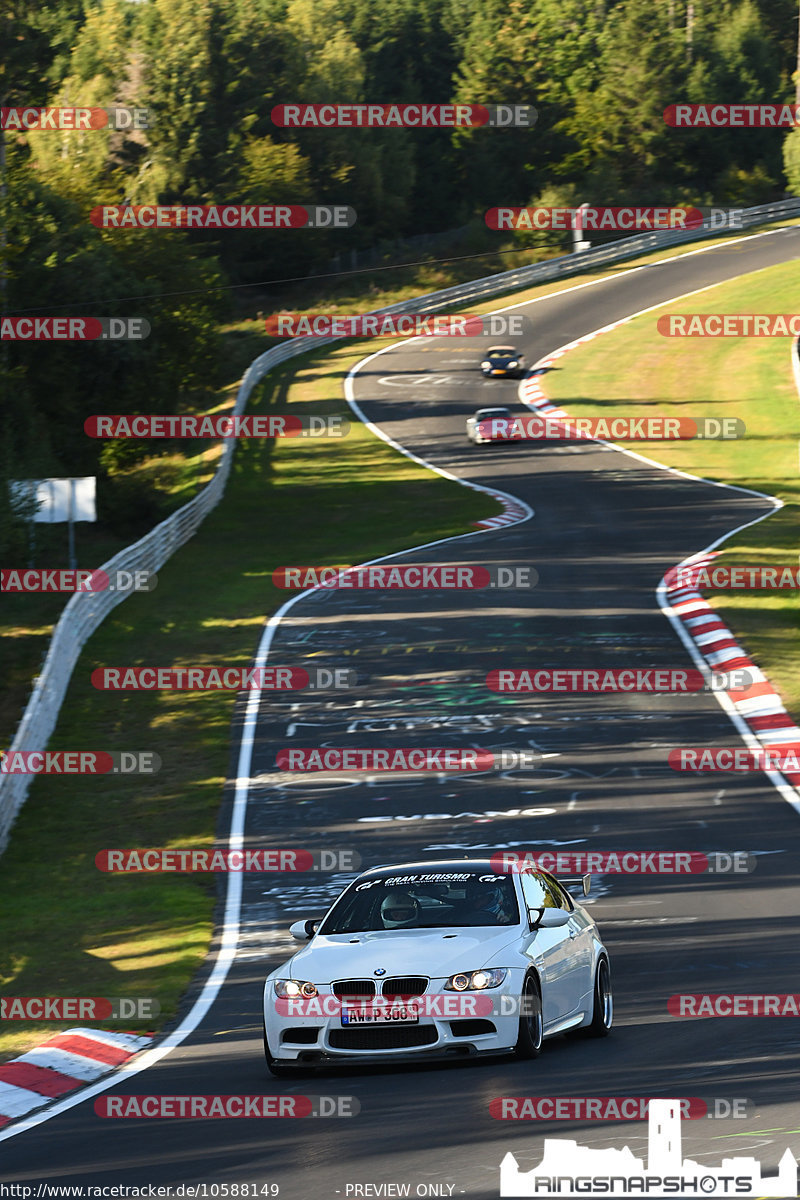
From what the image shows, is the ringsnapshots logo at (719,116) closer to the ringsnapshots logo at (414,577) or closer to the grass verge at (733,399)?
the grass verge at (733,399)

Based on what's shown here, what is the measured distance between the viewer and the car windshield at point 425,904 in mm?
10758

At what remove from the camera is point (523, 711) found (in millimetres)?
23656

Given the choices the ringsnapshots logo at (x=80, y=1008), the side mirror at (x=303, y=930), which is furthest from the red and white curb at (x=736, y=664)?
the side mirror at (x=303, y=930)

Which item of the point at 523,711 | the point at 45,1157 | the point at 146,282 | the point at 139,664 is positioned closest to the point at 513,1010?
the point at 45,1157

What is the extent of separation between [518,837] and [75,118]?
54.7 m

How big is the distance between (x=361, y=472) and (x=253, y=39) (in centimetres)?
5160

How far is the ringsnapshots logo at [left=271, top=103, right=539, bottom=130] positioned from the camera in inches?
3600

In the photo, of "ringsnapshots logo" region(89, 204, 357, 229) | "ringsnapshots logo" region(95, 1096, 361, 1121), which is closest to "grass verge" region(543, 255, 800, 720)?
"ringsnapshots logo" region(95, 1096, 361, 1121)

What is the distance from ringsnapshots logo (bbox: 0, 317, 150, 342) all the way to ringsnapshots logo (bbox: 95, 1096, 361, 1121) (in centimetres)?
3725

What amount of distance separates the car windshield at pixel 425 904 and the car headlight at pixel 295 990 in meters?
0.74

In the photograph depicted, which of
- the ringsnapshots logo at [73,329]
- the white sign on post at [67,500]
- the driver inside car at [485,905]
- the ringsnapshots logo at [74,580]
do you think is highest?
the ringsnapshots logo at [73,329]

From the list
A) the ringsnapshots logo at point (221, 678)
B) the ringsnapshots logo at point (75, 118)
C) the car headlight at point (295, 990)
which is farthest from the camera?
the ringsnapshots logo at point (75, 118)

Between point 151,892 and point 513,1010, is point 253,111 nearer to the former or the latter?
point 151,892

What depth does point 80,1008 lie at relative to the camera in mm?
13438
